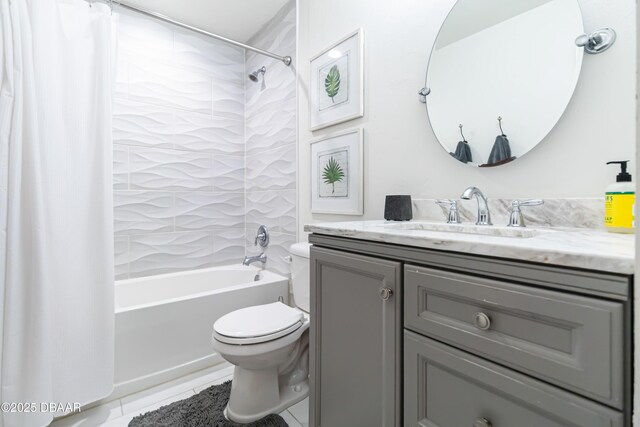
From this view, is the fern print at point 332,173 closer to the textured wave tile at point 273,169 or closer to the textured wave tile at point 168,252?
the textured wave tile at point 273,169

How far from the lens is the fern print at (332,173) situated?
5.63 feet

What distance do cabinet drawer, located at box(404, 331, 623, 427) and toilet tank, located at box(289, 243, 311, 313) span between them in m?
0.95

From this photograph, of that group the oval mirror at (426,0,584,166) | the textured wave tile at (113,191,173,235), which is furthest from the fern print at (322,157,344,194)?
the textured wave tile at (113,191,173,235)

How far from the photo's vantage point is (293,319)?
57.2 inches

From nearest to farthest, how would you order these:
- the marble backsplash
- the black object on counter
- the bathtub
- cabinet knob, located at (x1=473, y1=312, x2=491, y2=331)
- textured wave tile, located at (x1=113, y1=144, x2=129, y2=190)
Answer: cabinet knob, located at (x1=473, y1=312, x2=491, y2=331)
the marble backsplash
the black object on counter
the bathtub
textured wave tile, located at (x1=113, y1=144, x2=129, y2=190)

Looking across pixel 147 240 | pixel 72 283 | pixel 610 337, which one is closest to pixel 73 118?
pixel 72 283

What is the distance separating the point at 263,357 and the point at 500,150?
1.27 metres

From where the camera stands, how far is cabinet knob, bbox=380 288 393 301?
794 millimetres

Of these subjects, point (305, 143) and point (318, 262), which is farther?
point (305, 143)

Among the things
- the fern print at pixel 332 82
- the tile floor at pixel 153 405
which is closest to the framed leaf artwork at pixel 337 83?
the fern print at pixel 332 82

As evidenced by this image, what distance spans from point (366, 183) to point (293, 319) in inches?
30.8

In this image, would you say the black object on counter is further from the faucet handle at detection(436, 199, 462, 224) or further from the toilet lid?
the toilet lid

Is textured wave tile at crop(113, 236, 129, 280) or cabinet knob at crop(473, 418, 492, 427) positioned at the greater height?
textured wave tile at crop(113, 236, 129, 280)

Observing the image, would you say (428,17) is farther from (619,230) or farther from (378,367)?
(378,367)
